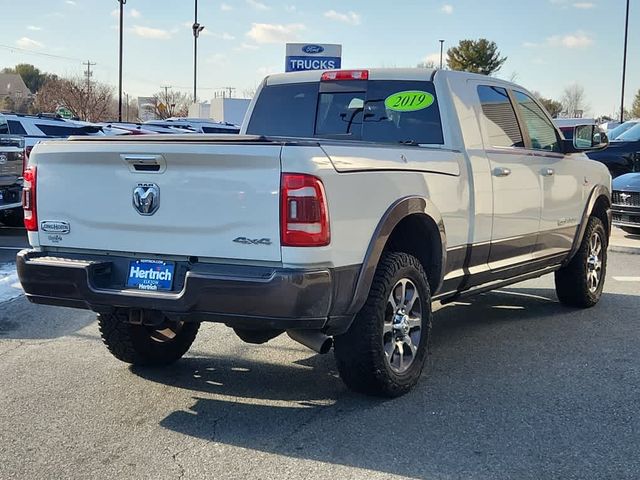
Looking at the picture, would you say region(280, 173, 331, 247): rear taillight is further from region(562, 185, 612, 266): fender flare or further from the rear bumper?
region(562, 185, 612, 266): fender flare

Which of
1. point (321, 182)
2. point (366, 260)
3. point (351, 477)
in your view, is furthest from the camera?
point (366, 260)

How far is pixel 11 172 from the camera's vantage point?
11562 mm

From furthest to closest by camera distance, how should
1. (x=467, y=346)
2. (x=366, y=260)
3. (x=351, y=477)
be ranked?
(x=467, y=346), (x=366, y=260), (x=351, y=477)

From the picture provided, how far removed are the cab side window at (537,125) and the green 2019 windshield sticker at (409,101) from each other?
3.76ft

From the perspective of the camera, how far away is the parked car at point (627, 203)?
11477 millimetres

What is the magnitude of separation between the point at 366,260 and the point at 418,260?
32.5 inches

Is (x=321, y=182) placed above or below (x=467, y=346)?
above

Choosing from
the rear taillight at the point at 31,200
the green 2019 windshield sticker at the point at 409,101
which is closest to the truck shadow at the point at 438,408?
the rear taillight at the point at 31,200

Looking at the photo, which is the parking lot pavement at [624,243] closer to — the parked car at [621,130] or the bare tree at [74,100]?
the parked car at [621,130]

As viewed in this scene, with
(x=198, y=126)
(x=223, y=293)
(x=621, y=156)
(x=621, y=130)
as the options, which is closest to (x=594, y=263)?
(x=223, y=293)

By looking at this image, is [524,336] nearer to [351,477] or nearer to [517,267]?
[517,267]

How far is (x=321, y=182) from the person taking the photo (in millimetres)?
3734

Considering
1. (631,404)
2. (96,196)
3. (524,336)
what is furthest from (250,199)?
(524,336)

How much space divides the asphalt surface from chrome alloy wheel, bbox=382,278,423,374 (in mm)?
243
